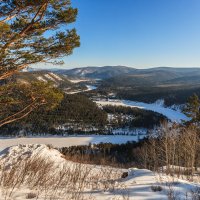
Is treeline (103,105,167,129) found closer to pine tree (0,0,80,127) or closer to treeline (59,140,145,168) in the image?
treeline (59,140,145,168)

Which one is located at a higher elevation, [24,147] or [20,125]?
[24,147]

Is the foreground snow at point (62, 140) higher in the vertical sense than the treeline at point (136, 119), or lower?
lower

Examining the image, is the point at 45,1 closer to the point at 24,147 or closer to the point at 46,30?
the point at 46,30

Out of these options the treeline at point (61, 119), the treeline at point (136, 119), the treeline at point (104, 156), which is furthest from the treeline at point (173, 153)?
the treeline at point (136, 119)

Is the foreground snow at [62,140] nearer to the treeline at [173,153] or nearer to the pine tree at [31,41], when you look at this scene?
the treeline at [173,153]

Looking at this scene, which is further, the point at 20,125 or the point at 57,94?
the point at 20,125

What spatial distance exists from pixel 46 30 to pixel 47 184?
22.3 feet

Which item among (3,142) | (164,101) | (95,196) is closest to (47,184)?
(95,196)

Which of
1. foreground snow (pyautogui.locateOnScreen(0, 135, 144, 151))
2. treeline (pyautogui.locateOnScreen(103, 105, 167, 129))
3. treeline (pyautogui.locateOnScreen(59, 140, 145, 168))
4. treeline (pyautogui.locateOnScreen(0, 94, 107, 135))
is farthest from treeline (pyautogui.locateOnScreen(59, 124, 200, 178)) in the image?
treeline (pyautogui.locateOnScreen(103, 105, 167, 129))

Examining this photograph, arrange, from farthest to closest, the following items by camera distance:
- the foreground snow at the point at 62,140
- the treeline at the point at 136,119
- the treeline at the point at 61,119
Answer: the treeline at the point at 136,119 → the treeline at the point at 61,119 → the foreground snow at the point at 62,140

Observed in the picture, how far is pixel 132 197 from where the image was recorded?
508 cm

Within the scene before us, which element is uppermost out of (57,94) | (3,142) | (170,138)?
(57,94)

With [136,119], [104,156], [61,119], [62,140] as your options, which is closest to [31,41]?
[104,156]

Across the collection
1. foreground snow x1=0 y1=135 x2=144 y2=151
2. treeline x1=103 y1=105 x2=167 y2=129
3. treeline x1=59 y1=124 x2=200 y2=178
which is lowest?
foreground snow x1=0 y1=135 x2=144 y2=151
